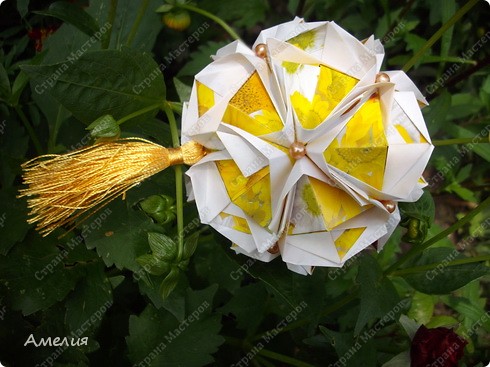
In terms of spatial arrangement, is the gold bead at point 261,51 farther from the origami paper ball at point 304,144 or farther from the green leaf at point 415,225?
the green leaf at point 415,225

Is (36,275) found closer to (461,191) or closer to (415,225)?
(415,225)

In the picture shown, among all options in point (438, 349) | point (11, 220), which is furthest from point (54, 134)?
point (438, 349)

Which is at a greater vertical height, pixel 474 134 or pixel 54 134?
pixel 54 134

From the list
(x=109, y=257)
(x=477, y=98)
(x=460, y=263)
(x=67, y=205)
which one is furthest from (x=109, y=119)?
(x=477, y=98)

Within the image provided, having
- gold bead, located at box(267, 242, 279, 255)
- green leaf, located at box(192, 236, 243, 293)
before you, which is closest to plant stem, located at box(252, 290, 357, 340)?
green leaf, located at box(192, 236, 243, 293)

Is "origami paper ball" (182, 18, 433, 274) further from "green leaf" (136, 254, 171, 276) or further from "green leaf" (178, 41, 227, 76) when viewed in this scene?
"green leaf" (178, 41, 227, 76)
